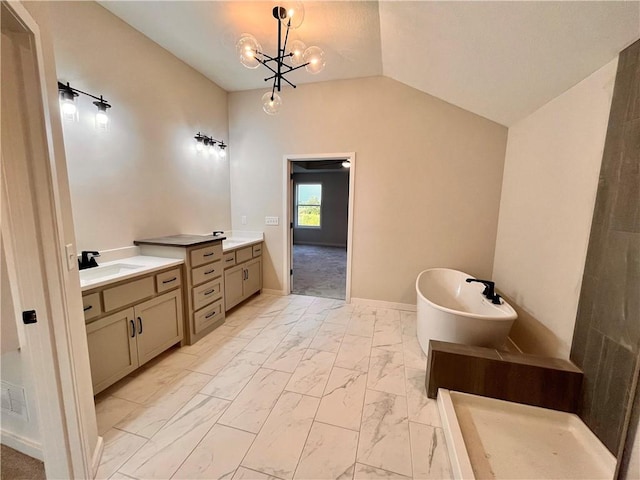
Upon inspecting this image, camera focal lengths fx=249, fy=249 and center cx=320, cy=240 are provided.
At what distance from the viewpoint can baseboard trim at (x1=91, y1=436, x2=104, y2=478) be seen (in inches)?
48.9

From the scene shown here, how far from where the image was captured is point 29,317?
0.98m

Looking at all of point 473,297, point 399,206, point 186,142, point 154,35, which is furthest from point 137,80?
point 473,297

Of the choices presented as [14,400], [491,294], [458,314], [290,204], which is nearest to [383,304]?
[491,294]

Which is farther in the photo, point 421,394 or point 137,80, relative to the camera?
point 137,80

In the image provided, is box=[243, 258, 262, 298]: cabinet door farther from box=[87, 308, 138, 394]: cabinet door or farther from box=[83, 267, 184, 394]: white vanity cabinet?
box=[87, 308, 138, 394]: cabinet door

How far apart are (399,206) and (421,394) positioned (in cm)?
211

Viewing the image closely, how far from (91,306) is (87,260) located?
594 mm

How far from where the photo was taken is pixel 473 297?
267 centimetres

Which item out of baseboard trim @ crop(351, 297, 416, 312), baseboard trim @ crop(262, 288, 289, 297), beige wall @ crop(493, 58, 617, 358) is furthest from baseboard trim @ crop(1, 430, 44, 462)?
beige wall @ crop(493, 58, 617, 358)

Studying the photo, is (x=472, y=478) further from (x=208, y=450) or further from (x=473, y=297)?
(x=473, y=297)

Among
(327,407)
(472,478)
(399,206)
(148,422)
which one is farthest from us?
(399,206)

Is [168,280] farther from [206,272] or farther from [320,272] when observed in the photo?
[320,272]

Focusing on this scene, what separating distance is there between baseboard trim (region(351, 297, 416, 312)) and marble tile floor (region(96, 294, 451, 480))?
727 millimetres

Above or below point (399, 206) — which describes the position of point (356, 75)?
above
